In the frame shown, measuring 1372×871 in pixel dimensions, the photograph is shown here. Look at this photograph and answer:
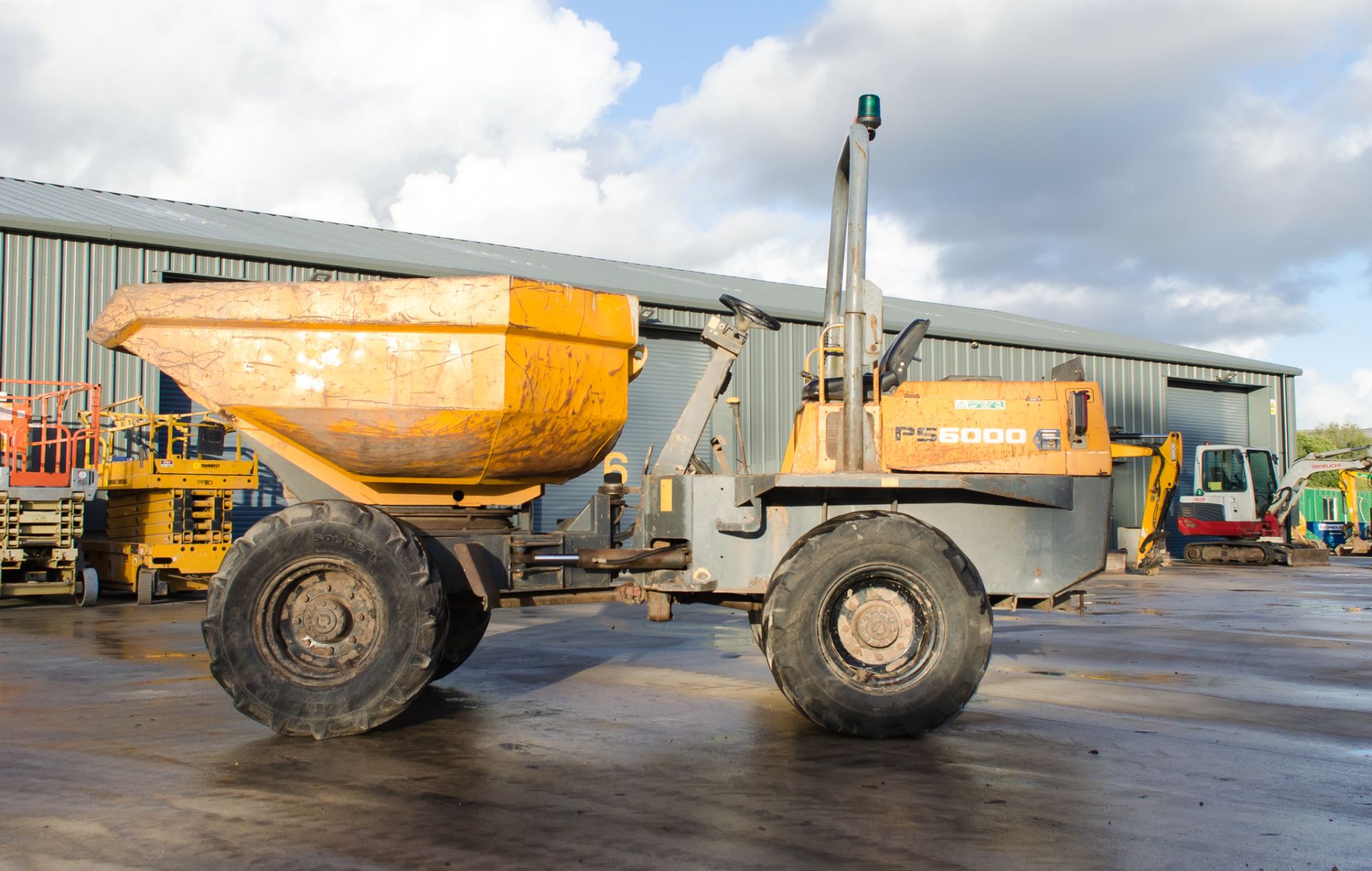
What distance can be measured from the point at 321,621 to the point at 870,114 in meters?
3.99

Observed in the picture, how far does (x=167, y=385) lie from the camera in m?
18.0

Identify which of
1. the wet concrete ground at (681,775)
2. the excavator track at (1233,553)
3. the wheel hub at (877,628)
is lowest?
the excavator track at (1233,553)

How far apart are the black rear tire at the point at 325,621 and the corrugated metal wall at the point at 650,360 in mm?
10996

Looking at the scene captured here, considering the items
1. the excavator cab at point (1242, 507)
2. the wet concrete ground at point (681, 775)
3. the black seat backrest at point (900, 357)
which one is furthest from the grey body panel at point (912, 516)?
the excavator cab at point (1242, 507)

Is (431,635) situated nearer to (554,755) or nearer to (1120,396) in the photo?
(554,755)

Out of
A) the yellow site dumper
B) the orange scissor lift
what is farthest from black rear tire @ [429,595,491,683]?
the orange scissor lift

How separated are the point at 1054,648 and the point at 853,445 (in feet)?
16.6

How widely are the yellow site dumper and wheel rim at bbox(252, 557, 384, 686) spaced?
13 mm

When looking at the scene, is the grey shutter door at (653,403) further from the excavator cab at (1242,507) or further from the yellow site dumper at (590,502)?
the yellow site dumper at (590,502)

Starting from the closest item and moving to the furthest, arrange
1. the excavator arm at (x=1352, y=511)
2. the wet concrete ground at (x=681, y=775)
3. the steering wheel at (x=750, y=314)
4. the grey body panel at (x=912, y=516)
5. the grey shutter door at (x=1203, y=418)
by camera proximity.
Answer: the wet concrete ground at (x=681, y=775), the grey body panel at (x=912, y=516), the steering wheel at (x=750, y=314), the grey shutter door at (x=1203, y=418), the excavator arm at (x=1352, y=511)

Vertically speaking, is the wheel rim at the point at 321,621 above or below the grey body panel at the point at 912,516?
below

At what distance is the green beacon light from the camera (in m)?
6.27

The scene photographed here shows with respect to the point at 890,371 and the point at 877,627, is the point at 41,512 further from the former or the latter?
the point at 877,627

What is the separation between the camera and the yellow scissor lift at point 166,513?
1484 cm
